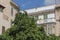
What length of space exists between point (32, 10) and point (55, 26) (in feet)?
16.4

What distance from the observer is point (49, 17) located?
47.2m

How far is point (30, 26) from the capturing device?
24.8m

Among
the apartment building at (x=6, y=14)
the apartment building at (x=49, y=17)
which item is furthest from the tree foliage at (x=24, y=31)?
the apartment building at (x=49, y=17)

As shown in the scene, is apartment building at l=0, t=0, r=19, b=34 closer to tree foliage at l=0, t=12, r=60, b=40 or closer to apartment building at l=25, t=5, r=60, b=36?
tree foliage at l=0, t=12, r=60, b=40

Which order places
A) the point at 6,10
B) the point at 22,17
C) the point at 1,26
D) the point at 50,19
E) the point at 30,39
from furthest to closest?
the point at 50,19 < the point at 6,10 < the point at 1,26 < the point at 22,17 < the point at 30,39

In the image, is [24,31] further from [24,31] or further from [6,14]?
[6,14]

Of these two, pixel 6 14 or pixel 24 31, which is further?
pixel 6 14

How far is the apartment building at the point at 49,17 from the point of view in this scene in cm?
4628

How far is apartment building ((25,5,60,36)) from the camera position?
46281 millimetres

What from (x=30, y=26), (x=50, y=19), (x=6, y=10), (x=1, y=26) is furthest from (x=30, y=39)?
(x=50, y=19)

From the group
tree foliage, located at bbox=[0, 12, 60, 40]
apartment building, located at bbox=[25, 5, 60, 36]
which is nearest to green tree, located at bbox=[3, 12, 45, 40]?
tree foliage, located at bbox=[0, 12, 60, 40]

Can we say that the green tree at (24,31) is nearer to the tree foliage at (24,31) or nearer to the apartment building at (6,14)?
the tree foliage at (24,31)

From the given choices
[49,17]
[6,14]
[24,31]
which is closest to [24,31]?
[24,31]

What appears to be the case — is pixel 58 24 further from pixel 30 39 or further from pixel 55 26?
pixel 30 39
